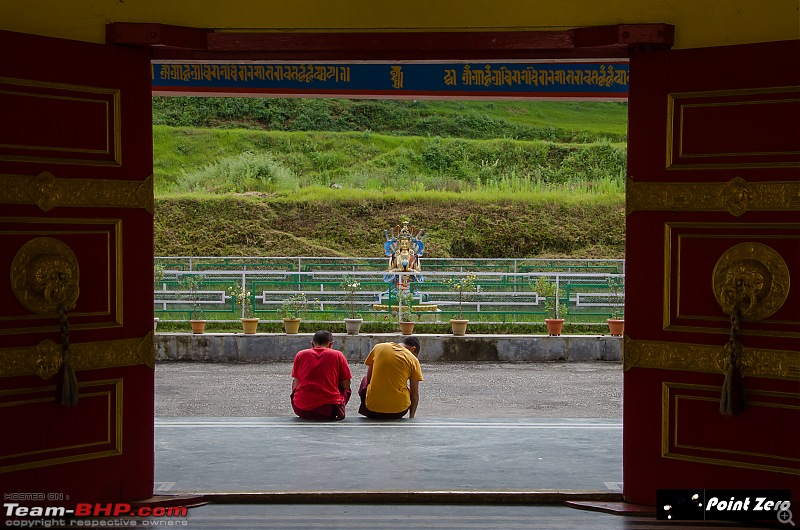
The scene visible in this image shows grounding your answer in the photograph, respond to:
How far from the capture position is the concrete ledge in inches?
527

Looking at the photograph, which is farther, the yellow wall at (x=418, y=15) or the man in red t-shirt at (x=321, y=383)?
the man in red t-shirt at (x=321, y=383)

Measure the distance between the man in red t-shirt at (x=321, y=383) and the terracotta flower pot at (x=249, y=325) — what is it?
636 centimetres

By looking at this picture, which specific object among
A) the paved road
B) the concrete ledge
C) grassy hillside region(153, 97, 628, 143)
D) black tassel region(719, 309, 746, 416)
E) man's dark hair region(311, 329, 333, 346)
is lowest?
the paved road

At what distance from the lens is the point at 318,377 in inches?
281

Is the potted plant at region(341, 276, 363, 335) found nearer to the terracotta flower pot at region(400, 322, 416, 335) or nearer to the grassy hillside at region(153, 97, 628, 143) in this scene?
the terracotta flower pot at region(400, 322, 416, 335)

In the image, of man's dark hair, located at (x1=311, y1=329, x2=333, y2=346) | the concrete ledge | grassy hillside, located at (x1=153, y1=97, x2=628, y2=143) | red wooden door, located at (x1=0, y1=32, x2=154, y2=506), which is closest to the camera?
red wooden door, located at (x1=0, y1=32, x2=154, y2=506)

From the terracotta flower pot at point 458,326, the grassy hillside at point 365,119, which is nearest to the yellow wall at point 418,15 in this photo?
the terracotta flower pot at point 458,326

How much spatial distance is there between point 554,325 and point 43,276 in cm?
1015

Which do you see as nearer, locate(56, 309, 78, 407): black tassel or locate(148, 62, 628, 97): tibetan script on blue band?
locate(56, 309, 78, 407): black tassel

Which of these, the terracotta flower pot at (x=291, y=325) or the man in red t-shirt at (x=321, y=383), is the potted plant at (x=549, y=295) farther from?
the man in red t-shirt at (x=321, y=383)

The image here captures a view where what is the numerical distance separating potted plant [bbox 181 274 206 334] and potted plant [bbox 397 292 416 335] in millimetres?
2913

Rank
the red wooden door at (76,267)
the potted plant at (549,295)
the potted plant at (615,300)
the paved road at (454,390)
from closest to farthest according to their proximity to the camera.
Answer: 1. the red wooden door at (76,267)
2. the paved road at (454,390)
3. the potted plant at (615,300)
4. the potted plant at (549,295)

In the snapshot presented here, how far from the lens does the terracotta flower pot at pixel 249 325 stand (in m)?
13.6

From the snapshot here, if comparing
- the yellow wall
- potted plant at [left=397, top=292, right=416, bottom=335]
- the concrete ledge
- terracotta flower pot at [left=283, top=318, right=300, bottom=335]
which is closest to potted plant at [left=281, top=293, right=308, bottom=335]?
terracotta flower pot at [left=283, top=318, right=300, bottom=335]
